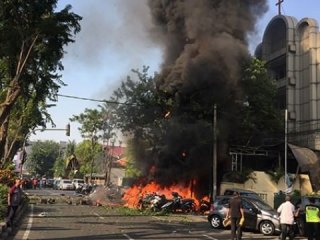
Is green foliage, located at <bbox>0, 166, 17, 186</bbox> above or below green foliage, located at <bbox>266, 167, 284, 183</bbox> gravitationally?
below

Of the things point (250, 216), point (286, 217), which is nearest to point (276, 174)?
point (250, 216)

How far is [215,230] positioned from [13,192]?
7995 mm

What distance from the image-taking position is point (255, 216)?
65.4 feet

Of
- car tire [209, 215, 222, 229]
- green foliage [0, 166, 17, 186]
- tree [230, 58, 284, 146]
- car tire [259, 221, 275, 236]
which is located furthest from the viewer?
tree [230, 58, 284, 146]

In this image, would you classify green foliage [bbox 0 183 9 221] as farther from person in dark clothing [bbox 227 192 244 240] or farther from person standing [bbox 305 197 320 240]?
person standing [bbox 305 197 320 240]

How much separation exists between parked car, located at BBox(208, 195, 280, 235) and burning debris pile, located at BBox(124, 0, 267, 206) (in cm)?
1136

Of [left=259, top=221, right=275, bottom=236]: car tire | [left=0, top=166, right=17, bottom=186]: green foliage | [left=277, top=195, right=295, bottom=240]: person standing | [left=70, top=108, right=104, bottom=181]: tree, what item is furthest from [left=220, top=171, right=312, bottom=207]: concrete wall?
[left=70, top=108, right=104, bottom=181]: tree

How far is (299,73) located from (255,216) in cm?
2446

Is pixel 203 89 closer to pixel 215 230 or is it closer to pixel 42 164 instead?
pixel 215 230

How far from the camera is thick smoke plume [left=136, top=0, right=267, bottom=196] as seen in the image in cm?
3341

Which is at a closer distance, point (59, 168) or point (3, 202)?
point (3, 202)

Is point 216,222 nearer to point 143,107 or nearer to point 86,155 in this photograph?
point 143,107

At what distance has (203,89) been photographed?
3456 centimetres

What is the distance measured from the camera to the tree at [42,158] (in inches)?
4535
